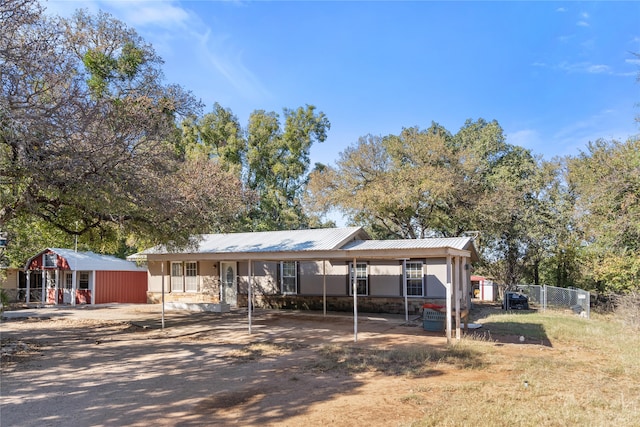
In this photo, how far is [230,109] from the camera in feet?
107

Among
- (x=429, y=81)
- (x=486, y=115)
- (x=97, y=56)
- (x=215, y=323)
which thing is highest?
(x=486, y=115)

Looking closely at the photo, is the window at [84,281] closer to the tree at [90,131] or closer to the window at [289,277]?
the tree at [90,131]

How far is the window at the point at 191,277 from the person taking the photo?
2119 centimetres

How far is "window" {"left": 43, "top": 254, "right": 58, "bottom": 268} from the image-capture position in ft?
75.2

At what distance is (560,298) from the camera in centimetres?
2208

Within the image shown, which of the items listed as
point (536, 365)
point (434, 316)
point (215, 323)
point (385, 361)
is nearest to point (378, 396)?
point (385, 361)

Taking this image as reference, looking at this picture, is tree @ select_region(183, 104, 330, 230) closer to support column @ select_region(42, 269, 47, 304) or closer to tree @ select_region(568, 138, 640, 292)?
support column @ select_region(42, 269, 47, 304)

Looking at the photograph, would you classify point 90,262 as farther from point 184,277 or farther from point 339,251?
point 339,251

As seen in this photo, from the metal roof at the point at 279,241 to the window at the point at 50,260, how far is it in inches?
213

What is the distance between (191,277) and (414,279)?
10722 millimetres

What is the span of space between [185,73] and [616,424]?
13.4m

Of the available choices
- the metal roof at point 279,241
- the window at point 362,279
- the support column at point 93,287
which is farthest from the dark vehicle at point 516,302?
the support column at point 93,287

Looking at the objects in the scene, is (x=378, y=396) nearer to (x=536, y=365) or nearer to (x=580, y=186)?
(x=536, y=365)

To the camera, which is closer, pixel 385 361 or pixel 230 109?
pixel 385 361
